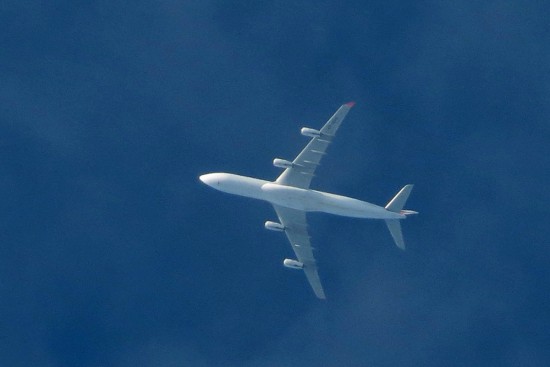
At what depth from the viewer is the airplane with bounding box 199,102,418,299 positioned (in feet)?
562

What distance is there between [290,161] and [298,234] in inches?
556

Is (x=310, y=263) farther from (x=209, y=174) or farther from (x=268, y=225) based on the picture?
(x=209, y=174)

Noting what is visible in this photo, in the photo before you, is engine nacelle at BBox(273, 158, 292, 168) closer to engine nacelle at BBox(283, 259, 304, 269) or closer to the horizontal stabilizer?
engine nacelle at BBox(283, 259, 304, 269)

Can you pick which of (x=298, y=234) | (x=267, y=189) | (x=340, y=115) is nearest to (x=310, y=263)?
(x=298, y=234)

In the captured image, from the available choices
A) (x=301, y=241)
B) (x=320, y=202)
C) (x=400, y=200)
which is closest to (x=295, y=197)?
(x=320, y=202)

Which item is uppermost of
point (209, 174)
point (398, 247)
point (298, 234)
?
point (209, 174)

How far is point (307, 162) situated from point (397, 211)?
704 inches

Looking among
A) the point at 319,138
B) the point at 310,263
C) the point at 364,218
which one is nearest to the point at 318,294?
the point at 310,263

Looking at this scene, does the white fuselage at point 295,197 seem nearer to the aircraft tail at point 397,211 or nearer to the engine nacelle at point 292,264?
the aircraft tail at point 397,211

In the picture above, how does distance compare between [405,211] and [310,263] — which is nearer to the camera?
[405,211]

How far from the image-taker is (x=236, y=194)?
178 m

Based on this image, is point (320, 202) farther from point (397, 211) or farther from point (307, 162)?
point (397, 211)

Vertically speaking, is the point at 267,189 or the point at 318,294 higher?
the point at 267,189

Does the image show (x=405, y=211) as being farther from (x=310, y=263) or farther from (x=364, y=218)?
(x=310, y=263)
